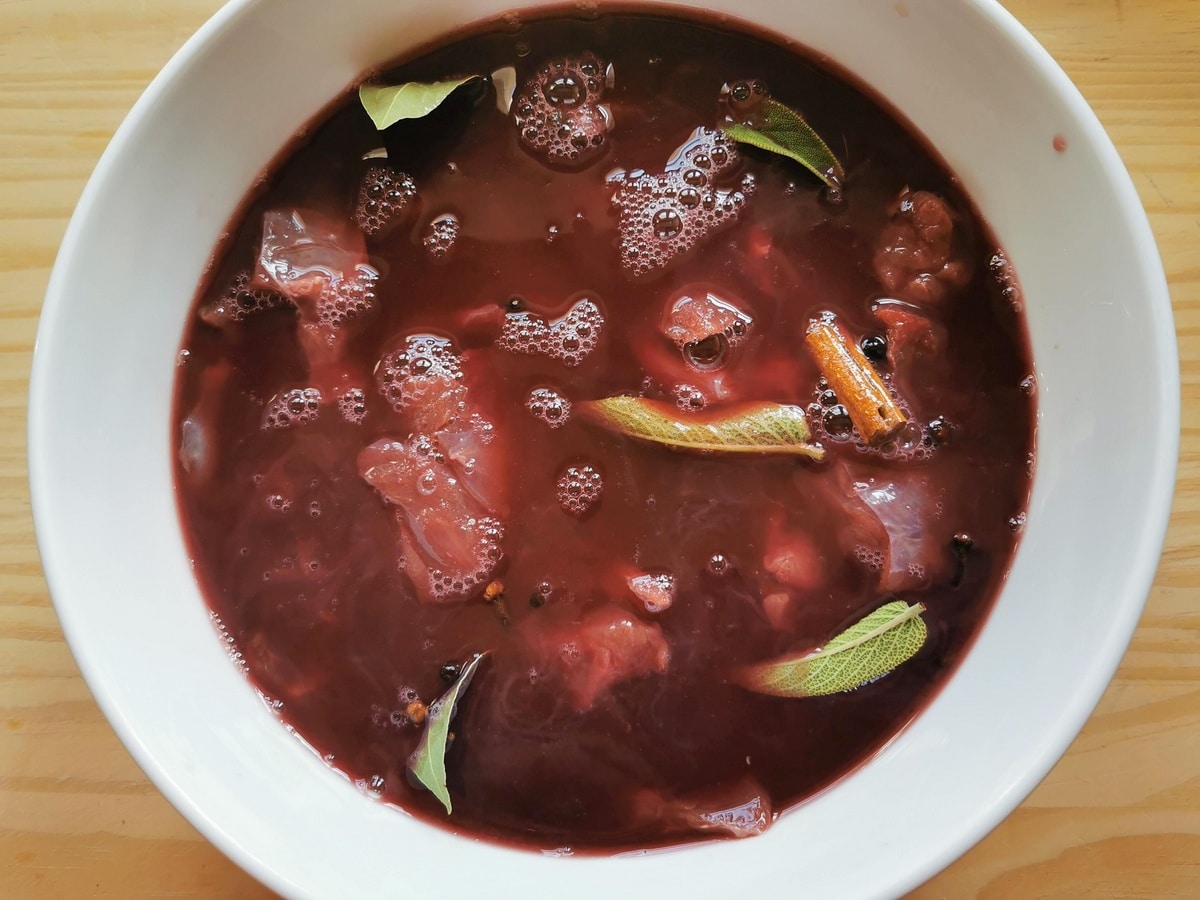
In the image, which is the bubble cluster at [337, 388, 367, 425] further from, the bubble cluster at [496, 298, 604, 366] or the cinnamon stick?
the cinnamon stick

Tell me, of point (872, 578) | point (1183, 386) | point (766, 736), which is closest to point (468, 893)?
point (766, 736)

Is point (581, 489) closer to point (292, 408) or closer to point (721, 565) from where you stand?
point (721, 565)

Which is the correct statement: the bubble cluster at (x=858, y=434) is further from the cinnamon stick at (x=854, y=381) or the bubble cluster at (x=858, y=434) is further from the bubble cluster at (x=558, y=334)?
the bubble cluster at (x=558, y=334)

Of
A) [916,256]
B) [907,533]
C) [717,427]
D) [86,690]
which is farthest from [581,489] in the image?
[86,690]

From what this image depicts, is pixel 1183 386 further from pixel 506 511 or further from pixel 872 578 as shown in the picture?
pixel 506 511

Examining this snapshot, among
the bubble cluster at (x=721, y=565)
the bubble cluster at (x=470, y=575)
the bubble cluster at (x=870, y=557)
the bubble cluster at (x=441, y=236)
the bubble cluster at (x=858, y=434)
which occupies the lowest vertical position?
the bubble cluster at (x=470, y=575)

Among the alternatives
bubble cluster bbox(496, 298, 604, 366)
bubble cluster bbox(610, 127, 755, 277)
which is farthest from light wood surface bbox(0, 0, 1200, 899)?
bubble cluster bbox(496, 298, 604, 366)

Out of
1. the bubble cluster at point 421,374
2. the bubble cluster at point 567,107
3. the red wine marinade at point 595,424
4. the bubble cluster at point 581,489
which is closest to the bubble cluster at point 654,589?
the red wine marinade at point 595,424
